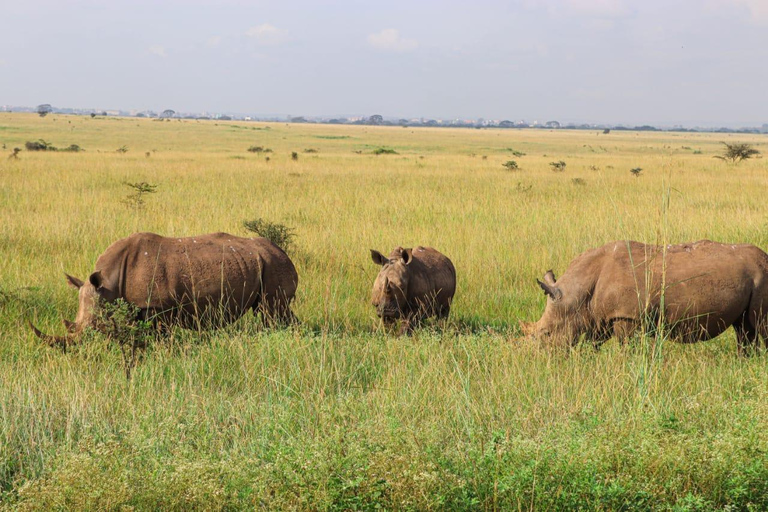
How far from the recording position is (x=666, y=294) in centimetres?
543

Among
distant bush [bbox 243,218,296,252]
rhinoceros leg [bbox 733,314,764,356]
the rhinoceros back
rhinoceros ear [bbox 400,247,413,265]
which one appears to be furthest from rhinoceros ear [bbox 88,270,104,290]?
rhinoceros leg [bbox 733,314,764,356]

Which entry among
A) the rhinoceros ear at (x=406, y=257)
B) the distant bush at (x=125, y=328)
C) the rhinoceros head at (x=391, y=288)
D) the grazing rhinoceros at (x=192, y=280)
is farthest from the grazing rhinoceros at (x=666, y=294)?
the distant bush at (x=125, y=328)

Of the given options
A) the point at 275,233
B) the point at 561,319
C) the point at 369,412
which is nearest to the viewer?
the point at 369,412

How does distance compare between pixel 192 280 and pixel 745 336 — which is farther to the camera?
pixel 192 280

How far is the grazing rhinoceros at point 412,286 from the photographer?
21.0 ft

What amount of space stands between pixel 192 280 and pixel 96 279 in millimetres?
733

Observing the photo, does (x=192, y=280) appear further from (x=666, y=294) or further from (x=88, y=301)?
(x=666, y=294)

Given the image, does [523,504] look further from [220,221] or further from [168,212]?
[168,212]

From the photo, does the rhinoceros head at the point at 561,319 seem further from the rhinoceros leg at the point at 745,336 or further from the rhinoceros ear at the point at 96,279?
Answer: the rhinoceros ear at the point at 96,279

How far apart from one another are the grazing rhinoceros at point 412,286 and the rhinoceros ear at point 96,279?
A: 7.24ft

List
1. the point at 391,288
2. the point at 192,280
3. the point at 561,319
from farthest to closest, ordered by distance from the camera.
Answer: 1. the point at 391,288
2. the point at 192,280
3. the point at 561,319

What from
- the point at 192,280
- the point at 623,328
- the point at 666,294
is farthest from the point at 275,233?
the point at 666,294

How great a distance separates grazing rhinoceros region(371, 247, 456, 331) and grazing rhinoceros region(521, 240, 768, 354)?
1.20 metres

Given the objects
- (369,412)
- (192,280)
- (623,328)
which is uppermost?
(192,280)
